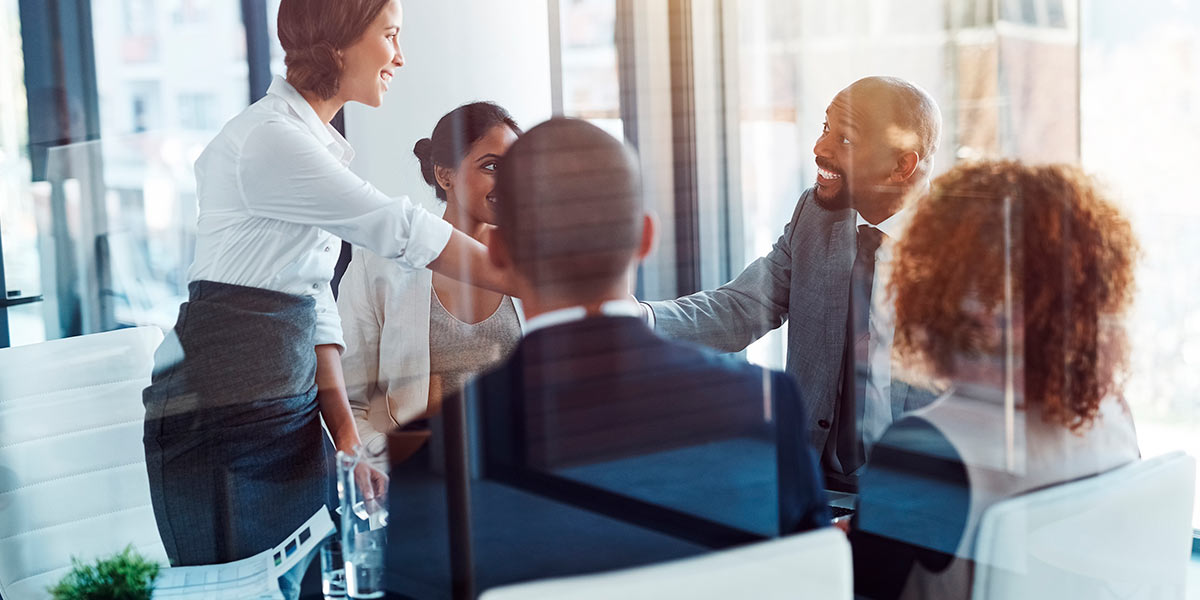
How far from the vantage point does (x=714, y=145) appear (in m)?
1.61

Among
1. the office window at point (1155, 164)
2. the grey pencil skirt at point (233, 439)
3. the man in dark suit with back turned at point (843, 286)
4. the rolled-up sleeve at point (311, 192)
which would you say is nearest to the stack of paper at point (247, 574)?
the grey pencil skirt at point (233, 439)

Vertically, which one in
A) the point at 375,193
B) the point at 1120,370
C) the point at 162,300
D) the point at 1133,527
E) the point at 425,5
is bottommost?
the point at 1133,527

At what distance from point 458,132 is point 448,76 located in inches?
2.9

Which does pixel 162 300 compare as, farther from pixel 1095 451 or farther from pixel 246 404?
pixel 1095 451

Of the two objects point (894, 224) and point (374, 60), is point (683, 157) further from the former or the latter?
point (374, 60)

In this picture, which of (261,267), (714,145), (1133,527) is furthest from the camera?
(714,145)

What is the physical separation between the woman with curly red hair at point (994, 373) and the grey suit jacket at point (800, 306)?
0.28m

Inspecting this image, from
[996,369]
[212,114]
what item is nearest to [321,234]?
[212,114]

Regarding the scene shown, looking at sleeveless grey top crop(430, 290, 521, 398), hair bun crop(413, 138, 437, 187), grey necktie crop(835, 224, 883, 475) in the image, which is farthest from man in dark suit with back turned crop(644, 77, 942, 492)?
hair bun crop(413, 138, 437, 187)

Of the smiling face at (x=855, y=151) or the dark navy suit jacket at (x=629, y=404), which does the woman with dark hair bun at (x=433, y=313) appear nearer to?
the dark navy suit jacket at (x=629, y=404)

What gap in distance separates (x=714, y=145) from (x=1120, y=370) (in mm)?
667

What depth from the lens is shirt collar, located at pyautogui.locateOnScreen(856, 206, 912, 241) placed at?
4.54 ft

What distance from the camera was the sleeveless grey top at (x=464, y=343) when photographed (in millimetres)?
1294

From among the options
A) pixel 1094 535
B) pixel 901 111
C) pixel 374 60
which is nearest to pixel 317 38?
pixel 374 60
